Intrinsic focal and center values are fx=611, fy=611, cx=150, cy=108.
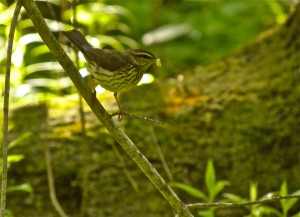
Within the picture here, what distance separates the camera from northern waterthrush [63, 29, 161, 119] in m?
2.83

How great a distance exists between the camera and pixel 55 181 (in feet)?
13.2

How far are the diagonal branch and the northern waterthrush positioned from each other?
0.42m

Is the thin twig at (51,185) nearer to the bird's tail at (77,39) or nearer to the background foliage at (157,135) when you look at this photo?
the background foliage at (157,135)

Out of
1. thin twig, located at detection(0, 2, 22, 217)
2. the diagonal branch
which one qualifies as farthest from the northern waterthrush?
thin twig, located at detection(0, 2, 22, 217)

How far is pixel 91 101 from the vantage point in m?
2.39

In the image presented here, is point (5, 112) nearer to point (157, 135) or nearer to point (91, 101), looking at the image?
point (91, 101)

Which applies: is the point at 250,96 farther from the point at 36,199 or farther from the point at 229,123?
the point at 36,199

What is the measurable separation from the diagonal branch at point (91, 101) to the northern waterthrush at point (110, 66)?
42 cm

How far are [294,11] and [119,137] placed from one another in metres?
2.57

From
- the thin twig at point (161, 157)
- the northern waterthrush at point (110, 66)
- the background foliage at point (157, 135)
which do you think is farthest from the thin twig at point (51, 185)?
the northern waterthrush at point (110, 66)

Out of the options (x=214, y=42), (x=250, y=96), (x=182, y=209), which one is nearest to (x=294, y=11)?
(x=250, y=96)

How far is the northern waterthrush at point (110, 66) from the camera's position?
2.83 m

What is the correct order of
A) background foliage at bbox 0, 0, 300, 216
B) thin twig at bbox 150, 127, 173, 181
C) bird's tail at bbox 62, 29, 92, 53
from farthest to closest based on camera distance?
background foliage at bbox 0, 0, 300, 216 < thin twig at bbox 150, 127, 173, 181 < bird's tail at bbox 62, 29, 92, 53

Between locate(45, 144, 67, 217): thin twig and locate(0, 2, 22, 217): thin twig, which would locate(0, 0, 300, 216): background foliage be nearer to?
locate(45, 144, 67, 217): thin twig
